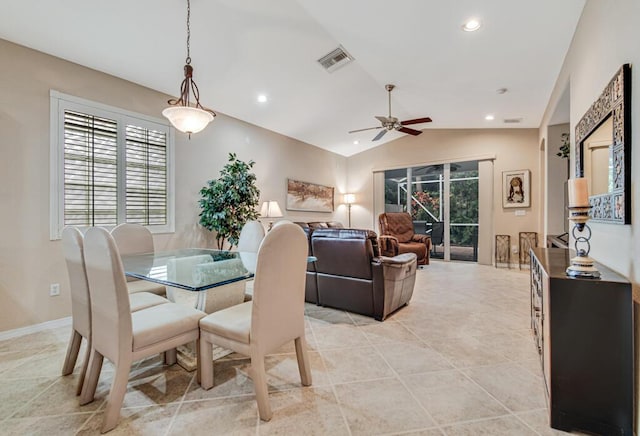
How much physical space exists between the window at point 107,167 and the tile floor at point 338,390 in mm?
1313

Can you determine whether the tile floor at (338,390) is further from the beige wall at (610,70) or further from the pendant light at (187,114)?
the pendant light at (187,114)

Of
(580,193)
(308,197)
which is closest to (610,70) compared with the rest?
(580,193)

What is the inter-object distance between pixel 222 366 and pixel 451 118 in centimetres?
581

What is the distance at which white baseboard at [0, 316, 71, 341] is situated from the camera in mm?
2705

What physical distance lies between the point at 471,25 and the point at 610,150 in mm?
1764

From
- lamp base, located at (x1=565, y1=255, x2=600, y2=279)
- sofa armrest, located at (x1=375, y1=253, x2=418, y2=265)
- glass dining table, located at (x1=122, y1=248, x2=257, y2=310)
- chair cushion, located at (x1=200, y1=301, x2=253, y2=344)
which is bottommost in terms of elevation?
chair cushion, located at (x1=200, y1=301, x2=253, y2=344)

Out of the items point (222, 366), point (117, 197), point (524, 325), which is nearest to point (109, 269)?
point (222, 366)

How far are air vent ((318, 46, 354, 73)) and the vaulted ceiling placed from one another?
0.25ft

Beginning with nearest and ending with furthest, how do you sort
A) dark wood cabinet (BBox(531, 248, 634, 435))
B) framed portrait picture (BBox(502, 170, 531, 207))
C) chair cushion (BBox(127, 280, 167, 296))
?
dark wood cabinet (BBox(531, 248, 634, 435)) → chair cushion (BBox(127, 280, 167, 296)) → framed portrait picture (BBox(502, 170, 531, 207))

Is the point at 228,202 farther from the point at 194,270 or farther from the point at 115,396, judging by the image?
the point at 115,396

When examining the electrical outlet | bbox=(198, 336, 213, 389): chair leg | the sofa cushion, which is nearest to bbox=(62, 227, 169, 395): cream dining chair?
bbox=(198, 336, 213, 389): chair leg

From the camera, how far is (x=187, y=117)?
2395 mm

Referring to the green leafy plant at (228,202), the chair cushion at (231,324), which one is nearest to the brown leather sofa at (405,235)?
the green leafy plant at (228,202)

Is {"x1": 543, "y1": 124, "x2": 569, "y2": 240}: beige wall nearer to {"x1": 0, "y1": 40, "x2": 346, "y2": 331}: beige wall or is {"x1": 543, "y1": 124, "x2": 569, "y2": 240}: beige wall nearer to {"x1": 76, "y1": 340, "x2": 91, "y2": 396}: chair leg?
{"x1": 76, "y1": 340, "x2": 91, "y2": 396}: chair leg
